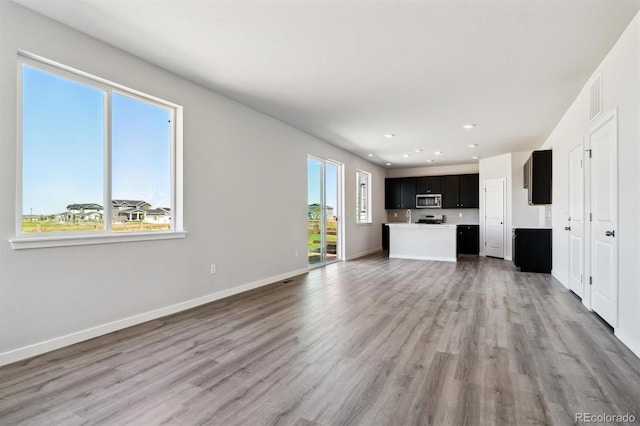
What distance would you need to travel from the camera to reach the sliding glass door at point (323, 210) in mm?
6613

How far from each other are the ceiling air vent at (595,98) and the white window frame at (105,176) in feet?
14.7

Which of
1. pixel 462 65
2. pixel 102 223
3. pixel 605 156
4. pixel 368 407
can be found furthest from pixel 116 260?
pixel 605 156

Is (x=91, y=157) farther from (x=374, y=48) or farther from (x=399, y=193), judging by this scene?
(x=399, y=193)

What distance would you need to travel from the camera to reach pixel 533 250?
6.15m

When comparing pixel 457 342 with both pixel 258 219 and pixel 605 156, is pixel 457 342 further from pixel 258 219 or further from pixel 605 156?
pixel 258 219

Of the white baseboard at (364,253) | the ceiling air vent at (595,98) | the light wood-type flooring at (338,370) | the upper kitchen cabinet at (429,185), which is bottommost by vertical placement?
the light wood-type flooring at (338,370)

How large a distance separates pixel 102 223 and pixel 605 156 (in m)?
4.87

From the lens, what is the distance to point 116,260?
3113 mm

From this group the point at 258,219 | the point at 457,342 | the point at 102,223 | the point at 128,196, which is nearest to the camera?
the point at 457,342

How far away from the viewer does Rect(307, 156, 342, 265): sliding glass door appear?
6.61 metres

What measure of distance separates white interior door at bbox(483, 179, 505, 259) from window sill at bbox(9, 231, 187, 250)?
7690mm

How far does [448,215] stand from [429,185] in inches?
44.5

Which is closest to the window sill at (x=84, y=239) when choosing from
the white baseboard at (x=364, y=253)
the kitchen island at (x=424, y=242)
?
the white baseboard at (x=364, y=253)

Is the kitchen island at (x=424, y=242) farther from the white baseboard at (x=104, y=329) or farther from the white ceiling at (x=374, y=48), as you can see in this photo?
the white baseboard at (x=104, y=329)
